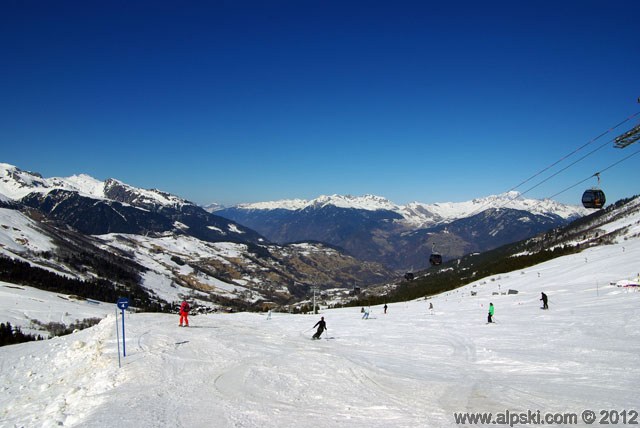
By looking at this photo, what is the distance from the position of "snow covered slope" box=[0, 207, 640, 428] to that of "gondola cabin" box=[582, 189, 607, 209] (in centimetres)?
905

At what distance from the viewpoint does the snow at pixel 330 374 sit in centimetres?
1291

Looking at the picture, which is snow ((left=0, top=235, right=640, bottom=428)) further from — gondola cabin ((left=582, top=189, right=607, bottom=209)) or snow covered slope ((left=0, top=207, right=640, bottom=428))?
gondola cabin ((left=582, top=189, right=607, bottom=209))

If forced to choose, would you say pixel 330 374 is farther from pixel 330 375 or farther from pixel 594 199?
pixel 594 199

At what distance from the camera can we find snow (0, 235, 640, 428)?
12.9 metres

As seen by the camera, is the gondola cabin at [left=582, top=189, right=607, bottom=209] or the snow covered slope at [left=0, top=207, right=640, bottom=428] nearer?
the snow covered slope at [left=0, top=207, right=640, bottom=428]

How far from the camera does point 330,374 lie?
1767 cm

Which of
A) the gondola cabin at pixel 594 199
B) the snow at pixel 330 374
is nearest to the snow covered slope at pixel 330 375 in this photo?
the snow at pixel 330 374

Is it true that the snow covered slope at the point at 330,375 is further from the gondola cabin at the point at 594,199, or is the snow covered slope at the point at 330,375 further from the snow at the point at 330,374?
the gondola cabin at the point at 594,199

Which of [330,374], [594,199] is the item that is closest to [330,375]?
[330,374]

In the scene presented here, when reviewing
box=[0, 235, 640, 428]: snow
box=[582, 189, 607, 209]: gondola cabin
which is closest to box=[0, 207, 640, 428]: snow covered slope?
box=[0, 235, 640, 428]: snow

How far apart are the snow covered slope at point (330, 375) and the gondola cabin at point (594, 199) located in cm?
905

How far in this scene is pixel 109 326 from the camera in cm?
2983

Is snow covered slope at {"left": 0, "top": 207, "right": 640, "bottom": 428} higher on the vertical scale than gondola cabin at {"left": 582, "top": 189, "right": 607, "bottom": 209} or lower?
lower

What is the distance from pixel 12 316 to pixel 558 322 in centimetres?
7862
